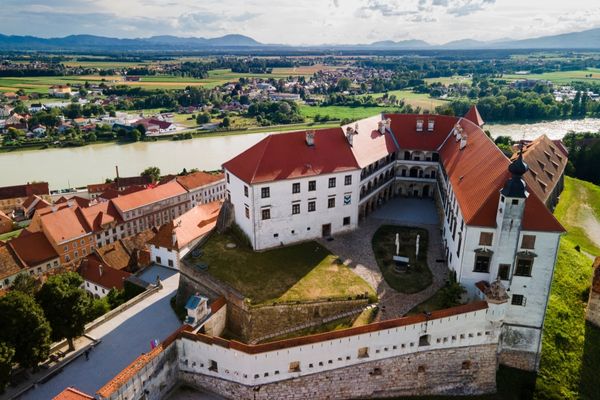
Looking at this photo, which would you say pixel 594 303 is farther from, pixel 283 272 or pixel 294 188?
pixel 294 188

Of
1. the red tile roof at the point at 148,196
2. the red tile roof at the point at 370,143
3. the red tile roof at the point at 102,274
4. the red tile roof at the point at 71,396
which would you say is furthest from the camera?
the red tile roof at the point at 148,196

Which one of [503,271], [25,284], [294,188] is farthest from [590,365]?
[25,284]

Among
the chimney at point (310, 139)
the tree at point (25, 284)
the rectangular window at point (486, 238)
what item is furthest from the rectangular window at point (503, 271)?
the tree at point (25, 284)

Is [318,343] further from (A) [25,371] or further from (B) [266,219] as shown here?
(A) [25,371]

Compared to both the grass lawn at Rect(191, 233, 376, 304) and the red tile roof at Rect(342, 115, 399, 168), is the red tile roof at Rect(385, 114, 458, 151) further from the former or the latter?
the grass lawn at Rect(191, 233, 376, 304)

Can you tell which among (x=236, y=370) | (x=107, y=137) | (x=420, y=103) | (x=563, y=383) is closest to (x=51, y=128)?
(x=107, y=137)

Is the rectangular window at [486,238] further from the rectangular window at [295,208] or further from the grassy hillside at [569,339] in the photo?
the rectangular window at [295,208]

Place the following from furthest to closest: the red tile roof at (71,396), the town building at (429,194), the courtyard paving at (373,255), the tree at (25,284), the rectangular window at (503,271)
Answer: the tree at (25,284) → the courtyard paving at (373,255) → the rectangular window at (503,271) → the town building at (429,194) → the red tile roof at (71,396)
